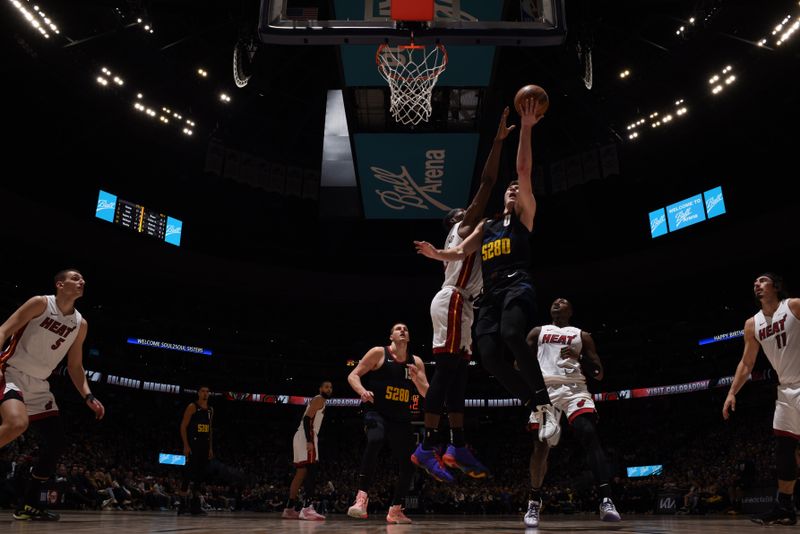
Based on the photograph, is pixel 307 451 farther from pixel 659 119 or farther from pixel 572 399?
pixel 659 119

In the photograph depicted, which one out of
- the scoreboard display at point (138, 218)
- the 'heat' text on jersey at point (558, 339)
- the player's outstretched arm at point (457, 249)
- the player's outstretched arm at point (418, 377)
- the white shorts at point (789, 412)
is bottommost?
the white shorts at point (789, 412)

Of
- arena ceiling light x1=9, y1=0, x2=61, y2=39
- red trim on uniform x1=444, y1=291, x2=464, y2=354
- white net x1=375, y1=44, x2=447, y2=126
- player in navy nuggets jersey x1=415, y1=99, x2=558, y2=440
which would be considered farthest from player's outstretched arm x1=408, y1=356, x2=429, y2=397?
arena ceiling light x1=9, y1=0, x2=61, y2=39

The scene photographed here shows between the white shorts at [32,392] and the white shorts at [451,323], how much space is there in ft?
11.1

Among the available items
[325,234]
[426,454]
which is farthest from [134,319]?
[426,454]

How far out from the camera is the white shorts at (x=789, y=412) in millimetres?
5406

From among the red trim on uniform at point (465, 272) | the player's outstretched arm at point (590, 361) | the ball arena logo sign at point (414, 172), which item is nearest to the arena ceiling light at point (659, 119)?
the ball arena logo sign at point (414, 172)

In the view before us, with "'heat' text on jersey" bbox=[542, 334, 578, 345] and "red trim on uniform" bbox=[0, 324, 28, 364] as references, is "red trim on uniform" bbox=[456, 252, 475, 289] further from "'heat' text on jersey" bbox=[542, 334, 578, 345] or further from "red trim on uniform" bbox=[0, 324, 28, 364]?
→ "red trim on uniform" bbox=[0, 324, 28, 364]

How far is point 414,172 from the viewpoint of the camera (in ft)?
56.7

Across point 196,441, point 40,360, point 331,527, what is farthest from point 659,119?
point 40,360

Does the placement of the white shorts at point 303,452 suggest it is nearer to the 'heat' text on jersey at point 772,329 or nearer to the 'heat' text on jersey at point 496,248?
the 'heat' text on jersey at point 496,248

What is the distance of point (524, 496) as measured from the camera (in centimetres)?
2197

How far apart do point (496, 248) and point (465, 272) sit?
387mm

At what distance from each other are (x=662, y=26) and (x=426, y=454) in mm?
16885

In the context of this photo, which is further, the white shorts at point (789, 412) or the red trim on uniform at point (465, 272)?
the white shorts at point (789, 412)
